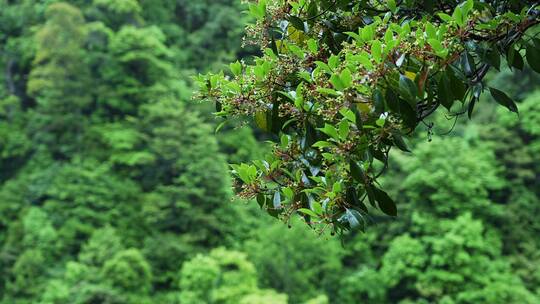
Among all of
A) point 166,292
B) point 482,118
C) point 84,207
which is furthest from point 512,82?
point 84,207

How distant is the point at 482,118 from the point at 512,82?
99 centimetres

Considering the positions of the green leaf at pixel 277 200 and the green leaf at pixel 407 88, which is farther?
the green leaf at pixel 277 200

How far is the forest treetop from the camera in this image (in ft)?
3.19

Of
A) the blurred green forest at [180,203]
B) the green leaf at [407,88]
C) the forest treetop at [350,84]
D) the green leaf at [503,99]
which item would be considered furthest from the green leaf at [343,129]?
the blurred green forest at [180,203]

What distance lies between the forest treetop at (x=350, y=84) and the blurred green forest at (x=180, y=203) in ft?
24.2

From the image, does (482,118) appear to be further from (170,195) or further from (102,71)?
(102,71)

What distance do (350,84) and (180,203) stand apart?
10.8 m

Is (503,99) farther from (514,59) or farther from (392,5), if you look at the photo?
(392,5)

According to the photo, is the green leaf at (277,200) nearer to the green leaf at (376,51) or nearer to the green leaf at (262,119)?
the green leaf at (262,119)

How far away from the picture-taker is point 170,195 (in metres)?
11.8

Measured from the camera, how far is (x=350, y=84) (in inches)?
37.8

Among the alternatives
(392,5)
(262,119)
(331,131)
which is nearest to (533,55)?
(392,5)

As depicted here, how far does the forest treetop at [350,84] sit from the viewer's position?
38.3 inches

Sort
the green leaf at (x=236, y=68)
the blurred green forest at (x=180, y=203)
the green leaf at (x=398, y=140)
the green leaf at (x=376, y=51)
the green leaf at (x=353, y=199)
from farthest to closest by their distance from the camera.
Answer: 1. the blurred green forest at (x=180, y=203)
2. the green leaf at (x=236, y=68)
3. the green leaf at (x=353, y=199)
4. the green leaf at (x=398, y=140)
5. the green leaf at (x=376, y=51)
